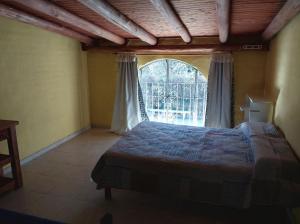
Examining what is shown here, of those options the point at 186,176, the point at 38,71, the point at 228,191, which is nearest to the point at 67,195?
the point at 186,176

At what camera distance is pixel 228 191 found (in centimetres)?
205

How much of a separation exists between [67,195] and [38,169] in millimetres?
920

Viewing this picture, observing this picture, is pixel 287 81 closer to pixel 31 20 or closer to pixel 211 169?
pixel 211 169

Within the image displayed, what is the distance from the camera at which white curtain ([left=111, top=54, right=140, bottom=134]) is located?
15.4 ft

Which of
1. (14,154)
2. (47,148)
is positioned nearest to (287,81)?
(14,154)

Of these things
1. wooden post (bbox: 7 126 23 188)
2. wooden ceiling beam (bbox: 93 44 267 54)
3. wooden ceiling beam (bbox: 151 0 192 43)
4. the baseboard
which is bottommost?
the baseboard

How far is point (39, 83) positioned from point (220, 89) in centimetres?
315

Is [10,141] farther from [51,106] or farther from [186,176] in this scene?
[186,176]

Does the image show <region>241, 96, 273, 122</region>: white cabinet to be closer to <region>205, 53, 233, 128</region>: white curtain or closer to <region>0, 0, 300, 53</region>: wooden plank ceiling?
<region>205, 53, 233, 128</region>: white curtain

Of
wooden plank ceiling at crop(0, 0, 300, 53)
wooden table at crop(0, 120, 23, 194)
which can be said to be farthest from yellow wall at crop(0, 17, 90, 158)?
wooden table at crop(0, 120, 23, 194)

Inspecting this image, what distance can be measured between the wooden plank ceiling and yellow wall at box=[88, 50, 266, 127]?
51 cm

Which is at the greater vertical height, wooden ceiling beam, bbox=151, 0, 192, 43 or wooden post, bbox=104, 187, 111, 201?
wooden ceiling beam, bbox=151, 0, 192, 43

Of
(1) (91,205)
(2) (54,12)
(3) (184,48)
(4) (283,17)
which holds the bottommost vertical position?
(1) (91,205)

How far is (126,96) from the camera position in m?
4.74
